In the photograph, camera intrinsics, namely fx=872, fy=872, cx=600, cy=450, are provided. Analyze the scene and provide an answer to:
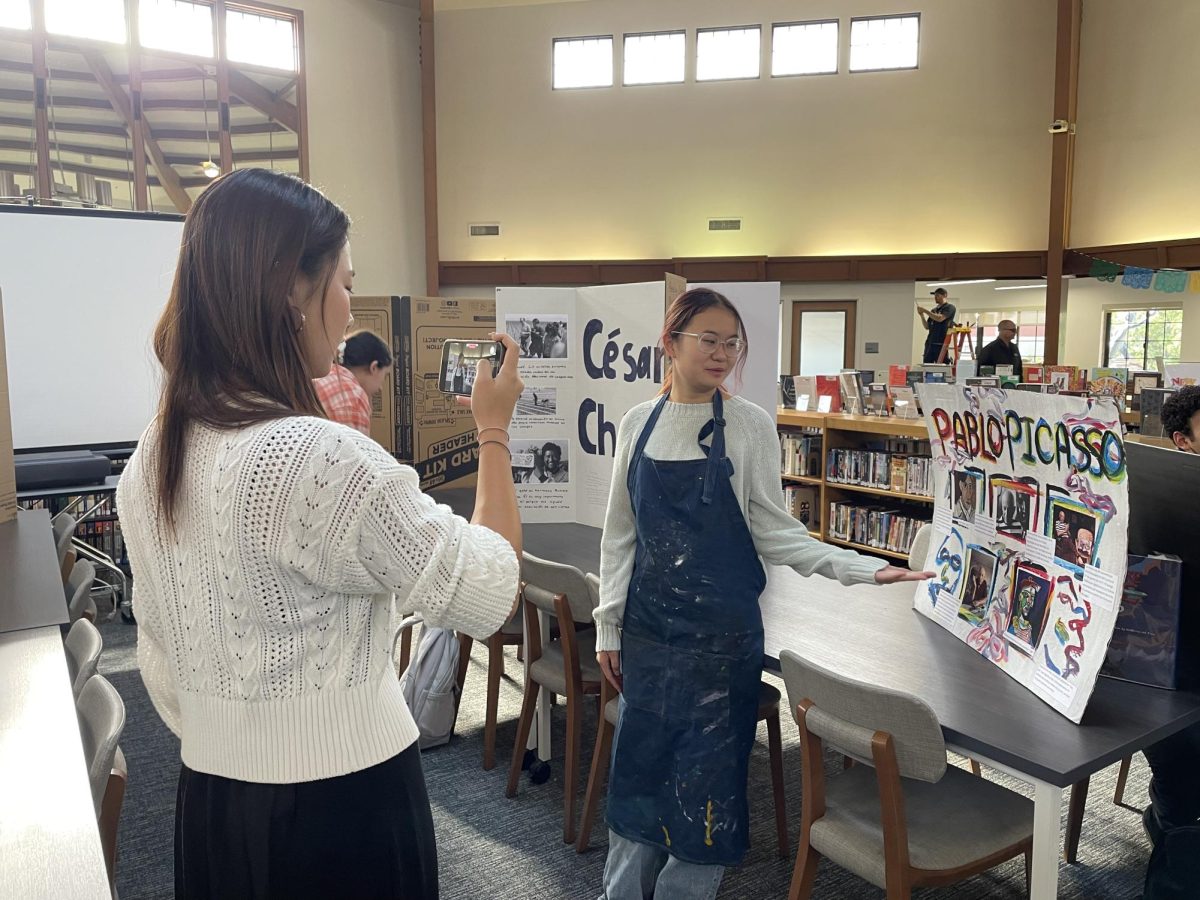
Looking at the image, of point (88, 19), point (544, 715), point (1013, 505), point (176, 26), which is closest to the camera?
point (1013, 505)

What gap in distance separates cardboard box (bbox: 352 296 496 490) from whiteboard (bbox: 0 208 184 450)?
1.19m

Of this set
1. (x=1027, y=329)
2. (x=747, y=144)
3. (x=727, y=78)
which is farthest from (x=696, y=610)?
(x=1027, y=329)

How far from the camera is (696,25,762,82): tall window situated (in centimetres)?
1154

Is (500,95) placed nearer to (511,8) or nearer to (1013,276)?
(511,8)

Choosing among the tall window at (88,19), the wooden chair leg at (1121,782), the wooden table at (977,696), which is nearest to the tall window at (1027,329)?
the wooden chair leg at (1121,782)

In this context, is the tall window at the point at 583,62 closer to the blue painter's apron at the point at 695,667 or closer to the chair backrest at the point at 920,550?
the chair backrest at the point at 920,550

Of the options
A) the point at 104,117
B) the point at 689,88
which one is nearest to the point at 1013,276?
the point at 689,88

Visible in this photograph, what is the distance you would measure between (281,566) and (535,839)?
218 centimetres

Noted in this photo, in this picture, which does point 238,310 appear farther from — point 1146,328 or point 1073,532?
point 1146,328

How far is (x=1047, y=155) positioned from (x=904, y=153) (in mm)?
1747

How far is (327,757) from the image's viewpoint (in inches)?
40.3

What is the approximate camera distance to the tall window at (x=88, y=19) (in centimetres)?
923

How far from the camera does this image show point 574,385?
12.3 feet

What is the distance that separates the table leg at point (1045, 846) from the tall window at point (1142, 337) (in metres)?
10.9
